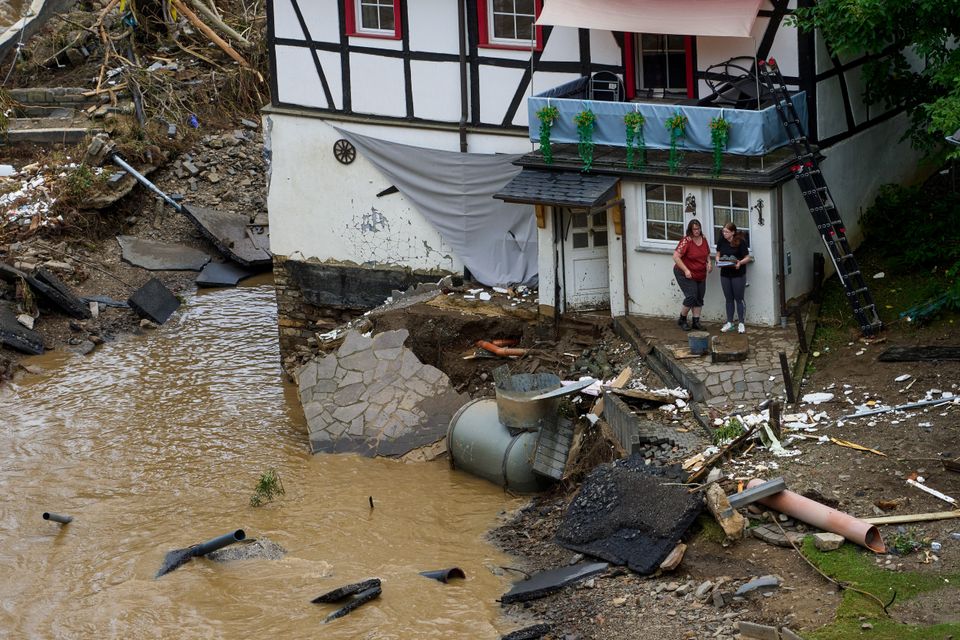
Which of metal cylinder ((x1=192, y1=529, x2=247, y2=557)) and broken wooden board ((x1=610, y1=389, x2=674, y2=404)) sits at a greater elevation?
broken wooden board ((x1=610, y1=389, x2=674, y2=404))

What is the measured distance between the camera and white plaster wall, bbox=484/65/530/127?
1950 centimetres

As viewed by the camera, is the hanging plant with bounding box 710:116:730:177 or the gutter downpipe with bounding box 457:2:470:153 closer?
the hanging plant with bounding box 710:116:730:177

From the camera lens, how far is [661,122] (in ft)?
57.2

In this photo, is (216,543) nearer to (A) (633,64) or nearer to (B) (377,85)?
(B) (377,85)

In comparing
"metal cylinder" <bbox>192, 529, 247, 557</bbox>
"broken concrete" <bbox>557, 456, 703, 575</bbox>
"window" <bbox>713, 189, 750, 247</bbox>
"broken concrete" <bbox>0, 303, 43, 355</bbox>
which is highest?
"window" <bbox>713, 189, 750, 247</bbox>

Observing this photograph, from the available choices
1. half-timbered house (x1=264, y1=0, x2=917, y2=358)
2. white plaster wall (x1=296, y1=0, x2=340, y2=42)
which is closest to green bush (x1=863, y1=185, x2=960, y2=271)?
half-timbered house (x1=264, y1=0, x2=917, y2=358)

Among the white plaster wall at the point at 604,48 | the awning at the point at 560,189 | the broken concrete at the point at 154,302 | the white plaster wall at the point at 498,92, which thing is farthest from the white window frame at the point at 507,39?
the broken concrete at the point at 154,302

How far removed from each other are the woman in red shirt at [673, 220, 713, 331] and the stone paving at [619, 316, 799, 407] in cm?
55

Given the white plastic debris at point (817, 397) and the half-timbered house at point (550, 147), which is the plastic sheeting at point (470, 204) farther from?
the white plastic debris at point (817, 397)

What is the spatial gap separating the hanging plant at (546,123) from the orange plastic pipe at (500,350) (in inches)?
106

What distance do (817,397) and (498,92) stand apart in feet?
22.7

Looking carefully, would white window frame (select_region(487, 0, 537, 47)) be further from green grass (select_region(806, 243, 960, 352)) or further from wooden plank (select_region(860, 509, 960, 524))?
wooden plank (select_region(860, 509, 960, 524))

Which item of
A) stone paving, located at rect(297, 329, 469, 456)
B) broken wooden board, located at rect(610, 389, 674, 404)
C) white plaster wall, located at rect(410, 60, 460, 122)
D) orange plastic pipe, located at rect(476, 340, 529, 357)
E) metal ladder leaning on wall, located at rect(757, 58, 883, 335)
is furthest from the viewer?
white plaster wall, located at rect(410, 60, 460, 122)

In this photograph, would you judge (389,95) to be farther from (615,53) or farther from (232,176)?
(232,176)
